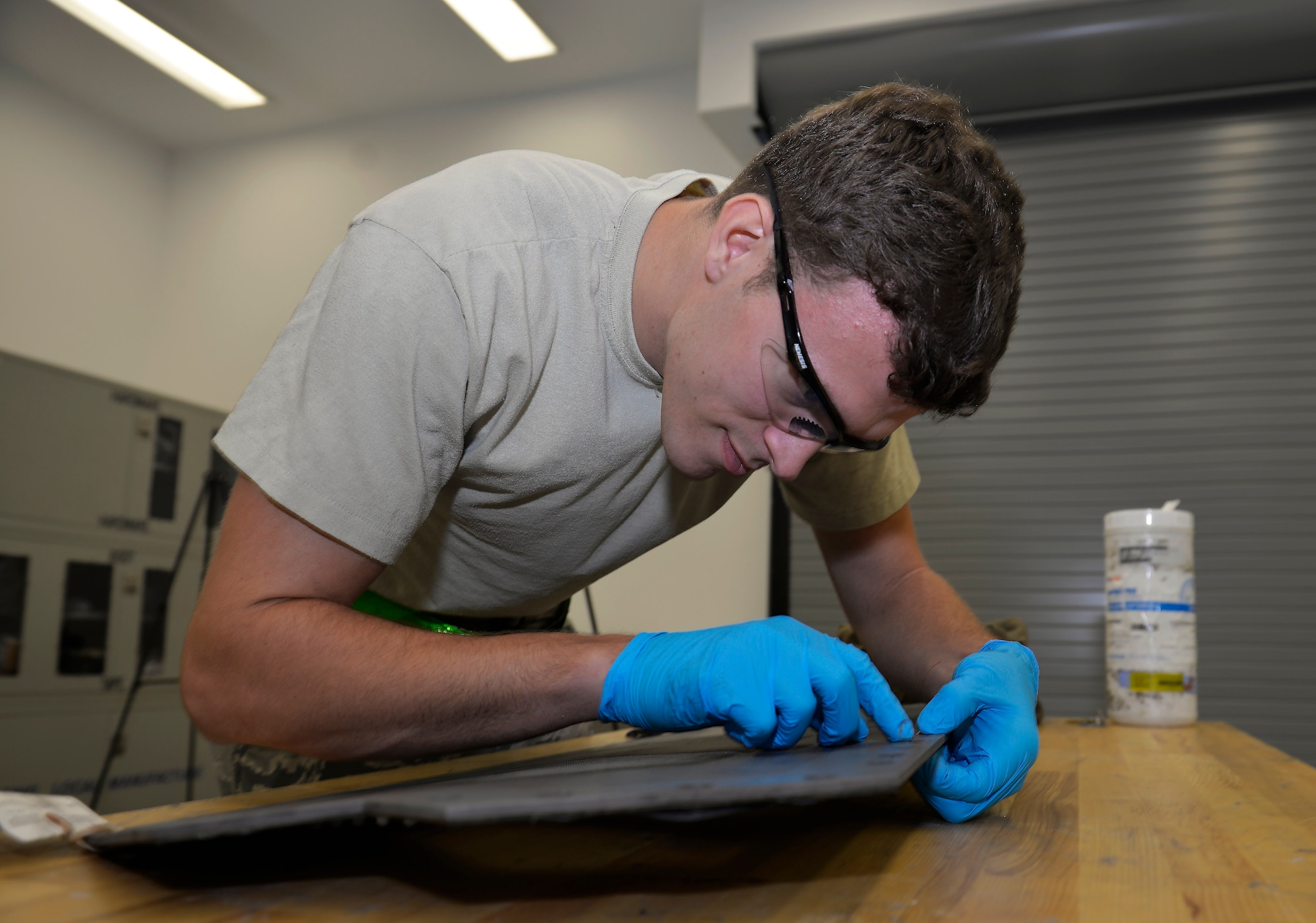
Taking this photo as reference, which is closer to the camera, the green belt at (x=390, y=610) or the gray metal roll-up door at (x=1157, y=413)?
the green belt at (x=390, y=610)

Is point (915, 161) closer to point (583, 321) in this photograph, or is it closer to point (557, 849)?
point (583, 321)

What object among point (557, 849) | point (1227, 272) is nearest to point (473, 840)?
point (557, 849)

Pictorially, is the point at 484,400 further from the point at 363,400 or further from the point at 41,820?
the point at 41,820

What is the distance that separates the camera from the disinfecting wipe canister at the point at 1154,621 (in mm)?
1594

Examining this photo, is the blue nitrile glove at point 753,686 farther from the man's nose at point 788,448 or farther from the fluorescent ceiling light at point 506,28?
the fluorescent ceiling light at point 506,28

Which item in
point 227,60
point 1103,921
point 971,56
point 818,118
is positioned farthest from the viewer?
point 227,60

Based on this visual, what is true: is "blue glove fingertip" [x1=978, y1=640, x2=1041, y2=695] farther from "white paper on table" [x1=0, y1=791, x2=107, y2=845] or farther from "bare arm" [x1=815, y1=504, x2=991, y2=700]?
"white paper on table" [x1=0, y1=791, x2=107, y2=845]

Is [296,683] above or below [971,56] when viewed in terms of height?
below

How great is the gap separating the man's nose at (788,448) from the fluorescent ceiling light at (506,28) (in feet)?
9.24

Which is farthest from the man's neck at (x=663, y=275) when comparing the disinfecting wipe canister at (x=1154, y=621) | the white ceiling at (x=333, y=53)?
the white ceiling at (x=333, y=53)

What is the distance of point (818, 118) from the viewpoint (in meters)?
0.88

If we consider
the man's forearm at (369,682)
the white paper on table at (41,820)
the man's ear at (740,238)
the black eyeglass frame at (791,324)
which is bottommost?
the white paper on table at (41,820)

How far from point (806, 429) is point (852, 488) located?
380 millimetres

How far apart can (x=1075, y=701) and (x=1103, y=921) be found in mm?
2553
